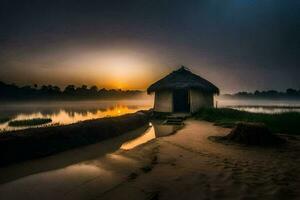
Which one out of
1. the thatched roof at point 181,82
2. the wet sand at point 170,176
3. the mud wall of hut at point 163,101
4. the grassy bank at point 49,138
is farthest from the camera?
the mud wall of hut at point 163,101

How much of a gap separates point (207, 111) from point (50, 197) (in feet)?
58.3

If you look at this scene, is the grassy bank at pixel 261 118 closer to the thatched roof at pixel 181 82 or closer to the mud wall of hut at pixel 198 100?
the mud wall of hut at pixel 198 100

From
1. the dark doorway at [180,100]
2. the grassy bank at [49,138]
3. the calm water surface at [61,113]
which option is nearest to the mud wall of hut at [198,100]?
the dark doorway at [180,100]

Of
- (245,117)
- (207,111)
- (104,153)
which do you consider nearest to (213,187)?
(104,153)

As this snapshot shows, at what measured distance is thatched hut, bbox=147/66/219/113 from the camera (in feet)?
73.0

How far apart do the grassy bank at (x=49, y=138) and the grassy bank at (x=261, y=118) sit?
8770 mm

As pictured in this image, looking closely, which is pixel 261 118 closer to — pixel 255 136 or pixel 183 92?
pixel 255 136

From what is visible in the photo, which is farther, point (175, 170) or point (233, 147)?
point (233, 147)

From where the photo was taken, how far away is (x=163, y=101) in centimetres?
2369

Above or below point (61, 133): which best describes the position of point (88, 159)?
below

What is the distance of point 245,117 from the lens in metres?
17.3

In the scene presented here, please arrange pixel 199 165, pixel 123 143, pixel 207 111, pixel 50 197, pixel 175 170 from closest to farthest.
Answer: pixel 50 197, pixel 175 170, pixel 199 165, pixel 123 143, pixel 207 111

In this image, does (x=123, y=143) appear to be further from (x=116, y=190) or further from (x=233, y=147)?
(x=116, y=190)

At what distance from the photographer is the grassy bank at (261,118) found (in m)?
13.7
